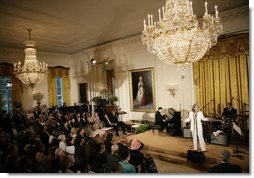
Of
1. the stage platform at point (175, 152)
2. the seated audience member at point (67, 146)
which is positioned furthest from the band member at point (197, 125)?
the seated audience member at point (67, 146)

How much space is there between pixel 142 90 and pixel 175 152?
4114mm

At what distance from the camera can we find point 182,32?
354 cm

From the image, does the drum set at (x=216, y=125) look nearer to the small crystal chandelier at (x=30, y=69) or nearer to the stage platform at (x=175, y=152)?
the stage platform at (x=175, y=152)

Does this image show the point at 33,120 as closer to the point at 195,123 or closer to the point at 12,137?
the point at 12,137

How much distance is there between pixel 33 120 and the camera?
5234mm

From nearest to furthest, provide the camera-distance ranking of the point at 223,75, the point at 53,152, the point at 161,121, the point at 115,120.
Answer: the point at 53,152 < the point at 223,75 < the point at 161,121 < the point at 115,120

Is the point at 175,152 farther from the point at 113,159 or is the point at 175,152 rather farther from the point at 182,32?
the point at 182,32

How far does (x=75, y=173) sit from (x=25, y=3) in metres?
4.33

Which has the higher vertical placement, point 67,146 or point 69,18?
point 69,18

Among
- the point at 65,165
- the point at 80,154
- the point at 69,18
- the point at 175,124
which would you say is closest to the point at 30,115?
the point at 80,154

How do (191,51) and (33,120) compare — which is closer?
(191,51)

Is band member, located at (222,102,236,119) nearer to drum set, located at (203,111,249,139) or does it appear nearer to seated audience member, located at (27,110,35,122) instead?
drum set, located at (203,111,249,139)

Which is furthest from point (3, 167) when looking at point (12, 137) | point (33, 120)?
point (33, 120)

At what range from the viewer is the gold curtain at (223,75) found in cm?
532
